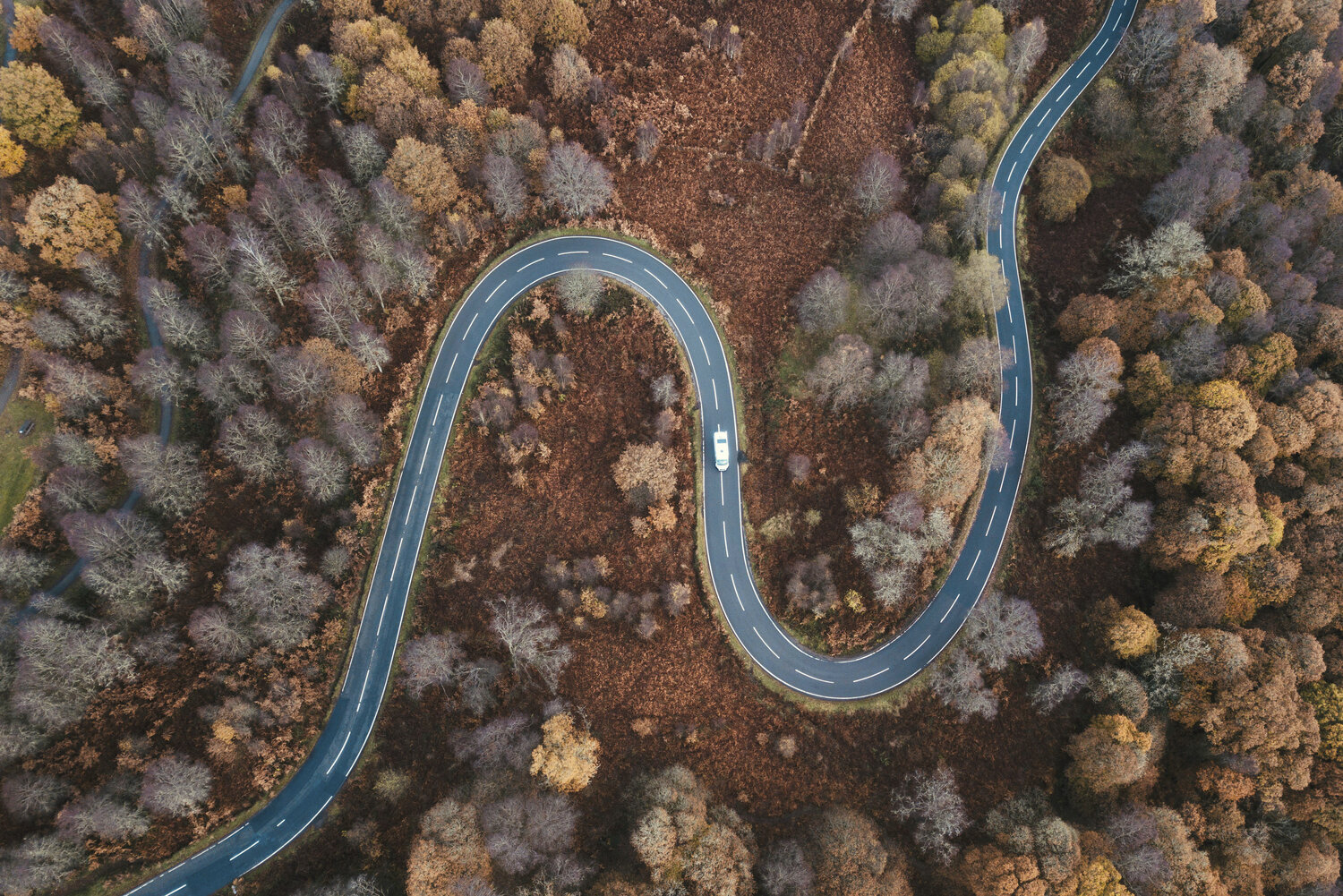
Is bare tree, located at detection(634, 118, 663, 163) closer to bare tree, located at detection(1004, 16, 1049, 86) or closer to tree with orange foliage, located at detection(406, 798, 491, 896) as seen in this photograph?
bare tree, located at detection(1004, 16, 1049, 86)

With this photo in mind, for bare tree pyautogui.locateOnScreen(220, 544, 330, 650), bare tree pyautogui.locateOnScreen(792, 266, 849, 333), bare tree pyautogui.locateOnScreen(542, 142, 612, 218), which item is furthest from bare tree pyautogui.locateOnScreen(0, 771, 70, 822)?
bare tree pyautogui.locateOnScreen(792, 266, 849, 333)

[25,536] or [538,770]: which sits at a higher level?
[25,536]

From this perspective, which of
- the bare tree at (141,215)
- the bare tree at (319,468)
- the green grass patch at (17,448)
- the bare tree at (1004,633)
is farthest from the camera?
Result: the bare tree at (141,215)

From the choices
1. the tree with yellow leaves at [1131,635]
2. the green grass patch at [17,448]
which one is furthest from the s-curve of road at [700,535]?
the green grass patch at [17,448]

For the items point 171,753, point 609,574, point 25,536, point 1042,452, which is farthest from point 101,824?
point 1042,452

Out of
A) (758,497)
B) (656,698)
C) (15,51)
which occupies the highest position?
(15,51)

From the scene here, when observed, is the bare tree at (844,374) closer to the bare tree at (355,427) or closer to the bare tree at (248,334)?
the bare tree at (355,427)

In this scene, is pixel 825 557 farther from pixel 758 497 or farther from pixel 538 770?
pixel 538 770
